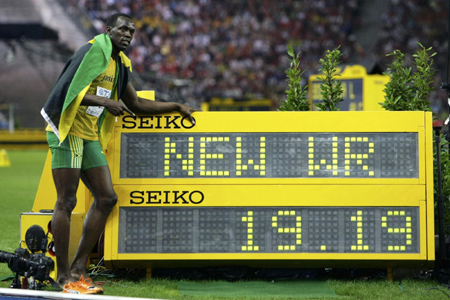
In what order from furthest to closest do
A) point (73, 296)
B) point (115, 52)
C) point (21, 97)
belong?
point (21, 97) < point (115, 52) < point (73, 296)

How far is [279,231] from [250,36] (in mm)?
28839

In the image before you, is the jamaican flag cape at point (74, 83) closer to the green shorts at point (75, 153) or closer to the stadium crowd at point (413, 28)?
the green shorts at point (75, 153)

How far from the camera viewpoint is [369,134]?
4.60 meters

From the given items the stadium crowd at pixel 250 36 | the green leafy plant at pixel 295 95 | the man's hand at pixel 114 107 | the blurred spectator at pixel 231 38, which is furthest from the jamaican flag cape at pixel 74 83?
the blurred spectator at pixel 231 38

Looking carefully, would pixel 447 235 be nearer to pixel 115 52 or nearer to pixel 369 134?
pixel 369 134

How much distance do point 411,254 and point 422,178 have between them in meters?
0.55

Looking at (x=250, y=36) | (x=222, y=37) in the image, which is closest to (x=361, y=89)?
(x=250, y=36)

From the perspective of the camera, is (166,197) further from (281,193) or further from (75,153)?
(281,193)

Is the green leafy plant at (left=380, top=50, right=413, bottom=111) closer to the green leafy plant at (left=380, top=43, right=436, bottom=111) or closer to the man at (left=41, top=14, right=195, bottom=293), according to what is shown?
the green leafy plant at (left=380, top=43, right=436, bottom=111)

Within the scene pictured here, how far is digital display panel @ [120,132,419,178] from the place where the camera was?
15.0ft

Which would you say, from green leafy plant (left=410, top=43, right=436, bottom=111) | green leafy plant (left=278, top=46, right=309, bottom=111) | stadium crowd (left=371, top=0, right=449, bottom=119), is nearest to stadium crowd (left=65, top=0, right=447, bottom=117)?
stadium crowd (left=371, top=0, right=449, bottom=119)

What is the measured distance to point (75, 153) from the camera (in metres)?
4.30

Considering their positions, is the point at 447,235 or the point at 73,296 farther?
the point at 447,235

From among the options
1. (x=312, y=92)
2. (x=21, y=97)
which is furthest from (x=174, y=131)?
Answer: (x=21, y=97)
